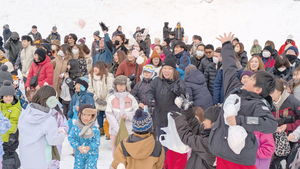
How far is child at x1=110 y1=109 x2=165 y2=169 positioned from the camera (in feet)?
9.50

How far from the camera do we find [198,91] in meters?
5.16

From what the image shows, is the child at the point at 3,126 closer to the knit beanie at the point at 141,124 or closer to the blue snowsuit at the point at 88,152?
the blue snowsuit at the point at 88,152

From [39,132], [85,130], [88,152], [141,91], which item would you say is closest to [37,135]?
[39,132]

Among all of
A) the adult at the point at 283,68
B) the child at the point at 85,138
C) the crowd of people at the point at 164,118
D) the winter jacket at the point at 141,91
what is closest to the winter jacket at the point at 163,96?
the crowd of people at the point at 164,118

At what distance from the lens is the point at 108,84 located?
237 inches

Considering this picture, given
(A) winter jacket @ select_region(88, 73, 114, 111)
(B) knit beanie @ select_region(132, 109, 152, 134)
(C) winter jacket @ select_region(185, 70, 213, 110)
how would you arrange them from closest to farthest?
(B) knit beanie @ select_region(132, 109, 152, 134) → (C) winter jacket @ select_region(185, 70, 213, 110) → (A) winter jacket @ select_region(88, 73, 114, 111)

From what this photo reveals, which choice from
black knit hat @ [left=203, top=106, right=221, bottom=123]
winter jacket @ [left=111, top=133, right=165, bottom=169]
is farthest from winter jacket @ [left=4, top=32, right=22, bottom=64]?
black knit hat @ [left=203, top=106, right=221, bottom=123]

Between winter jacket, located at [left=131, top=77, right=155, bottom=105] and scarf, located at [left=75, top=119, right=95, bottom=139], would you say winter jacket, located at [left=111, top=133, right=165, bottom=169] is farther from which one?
winter jacket, located at [left=131, top=77, right=155, bottom=105]

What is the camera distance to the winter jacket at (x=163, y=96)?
450 centimetres

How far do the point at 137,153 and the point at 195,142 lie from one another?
1.93 ft

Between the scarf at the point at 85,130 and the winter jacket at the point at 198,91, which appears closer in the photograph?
the scarf at the point at 85,130

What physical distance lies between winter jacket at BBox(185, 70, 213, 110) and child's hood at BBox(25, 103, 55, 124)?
2554 millimetres

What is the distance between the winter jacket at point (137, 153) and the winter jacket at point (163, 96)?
150 centimetres

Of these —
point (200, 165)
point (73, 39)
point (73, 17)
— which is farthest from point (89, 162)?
point (73, 17)
